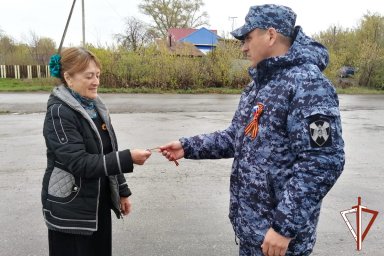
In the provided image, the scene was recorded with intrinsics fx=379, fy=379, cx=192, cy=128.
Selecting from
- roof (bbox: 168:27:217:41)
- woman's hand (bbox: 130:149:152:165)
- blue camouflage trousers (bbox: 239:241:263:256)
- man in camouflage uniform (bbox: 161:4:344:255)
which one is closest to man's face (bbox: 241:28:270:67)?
man in camouflage uniform (bbox: 161:4:344:255)

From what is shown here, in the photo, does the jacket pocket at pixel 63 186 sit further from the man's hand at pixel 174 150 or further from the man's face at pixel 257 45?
the man's face at pixel 257 45

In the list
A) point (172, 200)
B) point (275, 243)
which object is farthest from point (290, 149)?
point (172, 200)

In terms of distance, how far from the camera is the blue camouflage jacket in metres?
1.80

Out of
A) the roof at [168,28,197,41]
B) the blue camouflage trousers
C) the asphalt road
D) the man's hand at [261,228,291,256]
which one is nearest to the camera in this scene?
the man's hand at [261,228,291,256]

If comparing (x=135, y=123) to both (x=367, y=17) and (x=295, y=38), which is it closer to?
(x=295, y=38)

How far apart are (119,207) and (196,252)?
119cm

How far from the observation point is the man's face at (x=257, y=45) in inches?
78.9

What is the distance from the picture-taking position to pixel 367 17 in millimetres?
32438

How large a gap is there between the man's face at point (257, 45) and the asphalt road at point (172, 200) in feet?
7.11

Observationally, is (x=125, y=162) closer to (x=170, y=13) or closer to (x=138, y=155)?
(x=138, y=155)

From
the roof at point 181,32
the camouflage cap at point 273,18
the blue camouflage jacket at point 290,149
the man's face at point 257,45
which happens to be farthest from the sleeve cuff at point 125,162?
the roof at point 181,32

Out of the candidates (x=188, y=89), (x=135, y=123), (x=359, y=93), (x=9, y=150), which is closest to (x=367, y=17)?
(x=359, y=93)

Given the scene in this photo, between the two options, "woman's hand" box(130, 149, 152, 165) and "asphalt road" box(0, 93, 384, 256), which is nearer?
"woman's hand" box(130, 149, 152, 165)

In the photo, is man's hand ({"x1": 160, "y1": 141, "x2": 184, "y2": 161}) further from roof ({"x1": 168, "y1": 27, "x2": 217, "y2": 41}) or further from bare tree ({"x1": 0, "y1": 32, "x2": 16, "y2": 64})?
roof ({"x1": 168, "y1": 27, "x2": 217, "y2": 41})
